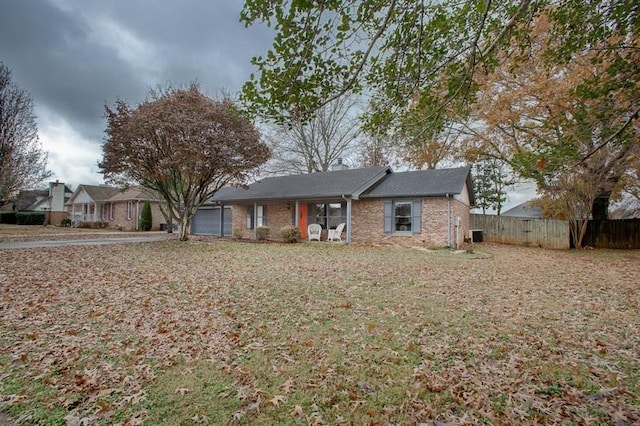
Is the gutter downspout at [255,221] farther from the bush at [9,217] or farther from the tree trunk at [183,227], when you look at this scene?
the bush at [9,217]

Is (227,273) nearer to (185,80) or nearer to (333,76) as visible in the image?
(333,76)

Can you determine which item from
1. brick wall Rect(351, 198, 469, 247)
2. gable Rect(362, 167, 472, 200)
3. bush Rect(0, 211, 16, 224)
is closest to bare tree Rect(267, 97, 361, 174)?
gable Rect(362, 167, 472, 200)

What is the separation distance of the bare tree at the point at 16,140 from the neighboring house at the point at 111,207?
8.18 metres

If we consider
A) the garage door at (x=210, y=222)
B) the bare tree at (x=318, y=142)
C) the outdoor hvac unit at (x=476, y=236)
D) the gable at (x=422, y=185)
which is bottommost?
the outdoor hvac unit at (x=476, y=236)

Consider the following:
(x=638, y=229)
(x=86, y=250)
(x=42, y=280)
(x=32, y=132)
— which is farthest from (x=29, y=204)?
(x=638, y=229)

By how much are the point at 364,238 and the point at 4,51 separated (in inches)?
734

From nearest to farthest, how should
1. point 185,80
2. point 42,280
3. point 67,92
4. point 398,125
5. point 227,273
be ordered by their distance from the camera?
point 398,125, point 42,280, point 227,273, point 67,92, point 185,80

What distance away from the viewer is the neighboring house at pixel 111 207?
92.6 ft

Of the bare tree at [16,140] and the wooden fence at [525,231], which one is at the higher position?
the bare tree at [16,140]

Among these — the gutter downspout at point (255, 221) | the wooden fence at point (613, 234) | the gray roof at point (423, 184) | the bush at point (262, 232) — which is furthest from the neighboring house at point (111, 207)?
the wooden fence at point (613, 234)

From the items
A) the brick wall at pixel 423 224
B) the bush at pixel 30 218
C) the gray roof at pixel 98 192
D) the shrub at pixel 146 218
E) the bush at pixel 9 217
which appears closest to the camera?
the brick wall at pixel 423 224

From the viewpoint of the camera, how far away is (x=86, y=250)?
1188cm

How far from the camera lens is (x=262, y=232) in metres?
18.2

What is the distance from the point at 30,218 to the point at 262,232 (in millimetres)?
29214
